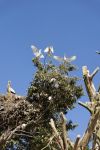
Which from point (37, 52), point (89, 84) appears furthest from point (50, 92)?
point (89, 84)

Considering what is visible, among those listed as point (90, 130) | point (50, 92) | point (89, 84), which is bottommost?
point (90, 130)

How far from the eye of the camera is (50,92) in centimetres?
2142

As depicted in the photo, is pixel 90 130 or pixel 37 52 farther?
pixel 37 52

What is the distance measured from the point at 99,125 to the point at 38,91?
13299mm

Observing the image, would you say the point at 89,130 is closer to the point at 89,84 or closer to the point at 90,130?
the point at 90,130

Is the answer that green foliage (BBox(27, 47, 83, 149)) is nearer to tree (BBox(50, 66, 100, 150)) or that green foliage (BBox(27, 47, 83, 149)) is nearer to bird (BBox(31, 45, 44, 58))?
bird (BBox(31, 45, 44, 58))

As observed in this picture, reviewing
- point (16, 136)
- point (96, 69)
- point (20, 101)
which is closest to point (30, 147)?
point (16, 136)

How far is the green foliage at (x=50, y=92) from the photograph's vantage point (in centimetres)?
2142

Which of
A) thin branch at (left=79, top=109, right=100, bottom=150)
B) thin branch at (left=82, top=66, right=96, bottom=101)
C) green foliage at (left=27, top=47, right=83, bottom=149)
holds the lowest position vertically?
thin branch at (left=79, top=109, right=100, bottom=150)

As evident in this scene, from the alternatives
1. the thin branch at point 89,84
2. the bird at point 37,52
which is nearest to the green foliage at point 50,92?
the bird at point 37,52

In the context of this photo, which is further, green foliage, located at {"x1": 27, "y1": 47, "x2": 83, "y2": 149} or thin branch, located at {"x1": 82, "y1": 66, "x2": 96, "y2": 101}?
green foliage, located at {"x1": 27, "y1": 47, "x2": 83, "y2": 149}

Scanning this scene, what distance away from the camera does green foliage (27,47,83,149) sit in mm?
21422

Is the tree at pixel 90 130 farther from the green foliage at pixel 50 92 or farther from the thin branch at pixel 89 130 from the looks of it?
the green foliage at pixel 50 92

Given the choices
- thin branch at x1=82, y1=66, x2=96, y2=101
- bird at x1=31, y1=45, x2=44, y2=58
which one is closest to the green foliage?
bird at x1=31, y1=45, x2=44, y2=58
